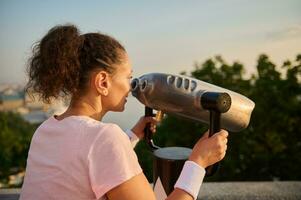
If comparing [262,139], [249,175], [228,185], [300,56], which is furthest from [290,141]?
[228,185]

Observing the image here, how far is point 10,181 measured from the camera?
17.6m

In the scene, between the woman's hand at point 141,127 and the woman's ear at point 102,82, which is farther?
the woman's hand at point 141,127

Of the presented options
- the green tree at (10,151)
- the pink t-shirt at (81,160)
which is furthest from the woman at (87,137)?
the green tree at (10,151)

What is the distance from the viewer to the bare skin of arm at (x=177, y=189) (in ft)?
4.01

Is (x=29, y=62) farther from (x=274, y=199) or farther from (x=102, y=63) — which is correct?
(x=274, y=199)

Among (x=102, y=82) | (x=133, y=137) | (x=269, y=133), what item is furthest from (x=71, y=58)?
(x=269, y=133)

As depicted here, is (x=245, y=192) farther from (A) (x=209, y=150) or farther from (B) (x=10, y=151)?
(B) (x=10, y=151)

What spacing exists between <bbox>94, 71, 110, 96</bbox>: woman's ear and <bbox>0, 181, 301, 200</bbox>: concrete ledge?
6.14ft

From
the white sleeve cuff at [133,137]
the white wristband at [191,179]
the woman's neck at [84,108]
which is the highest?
the woman's neck at [84,108]

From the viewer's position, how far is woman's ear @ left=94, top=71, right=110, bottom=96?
→ 4.51 feet

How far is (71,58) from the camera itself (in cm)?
138

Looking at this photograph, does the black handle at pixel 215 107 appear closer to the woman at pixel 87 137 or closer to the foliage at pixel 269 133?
the woman at pixel 87 137

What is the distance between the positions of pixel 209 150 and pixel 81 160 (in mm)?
431

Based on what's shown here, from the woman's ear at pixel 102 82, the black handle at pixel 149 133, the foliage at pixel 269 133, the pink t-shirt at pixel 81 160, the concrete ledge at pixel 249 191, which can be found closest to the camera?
the pink t-shirt at pixel 81 160
